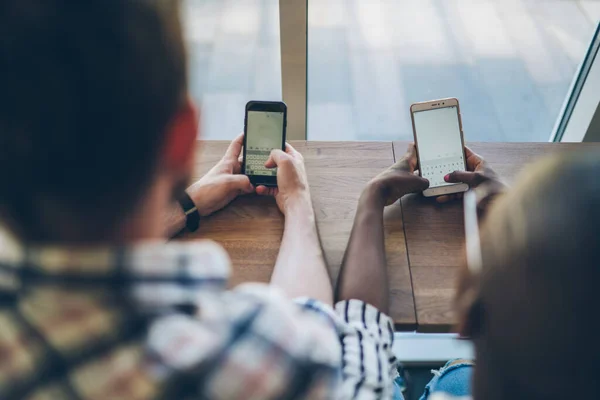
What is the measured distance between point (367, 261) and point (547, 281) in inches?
18.5

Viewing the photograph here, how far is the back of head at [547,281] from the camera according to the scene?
40 cm

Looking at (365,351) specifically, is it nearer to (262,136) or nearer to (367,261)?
(367,261)

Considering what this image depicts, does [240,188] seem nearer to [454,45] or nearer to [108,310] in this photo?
[108,310]

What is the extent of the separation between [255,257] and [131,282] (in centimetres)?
54

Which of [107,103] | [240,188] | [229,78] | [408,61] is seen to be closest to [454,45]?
[408,61]

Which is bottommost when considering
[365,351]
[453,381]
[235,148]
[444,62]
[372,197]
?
[453,381]

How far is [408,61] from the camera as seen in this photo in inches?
79.0

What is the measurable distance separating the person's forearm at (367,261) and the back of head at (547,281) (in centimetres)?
35

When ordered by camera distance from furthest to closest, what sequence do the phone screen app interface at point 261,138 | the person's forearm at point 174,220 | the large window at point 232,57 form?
the large window at point 232,57 < the phone screen app interface at point 261,138 < the person's forearm at point 174,220

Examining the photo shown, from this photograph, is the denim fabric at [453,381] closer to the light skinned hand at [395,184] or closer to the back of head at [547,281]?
the light skinned hand at [395,184]

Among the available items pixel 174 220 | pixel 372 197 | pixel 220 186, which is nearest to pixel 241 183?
pixel 220 186

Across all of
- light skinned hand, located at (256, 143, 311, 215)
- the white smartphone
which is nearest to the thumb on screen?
light skinned hand, located at (256, 143, 311, 215)

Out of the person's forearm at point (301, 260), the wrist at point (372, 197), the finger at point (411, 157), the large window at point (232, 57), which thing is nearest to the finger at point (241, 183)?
the person's forearm at point (301, 260)

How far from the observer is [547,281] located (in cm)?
42
